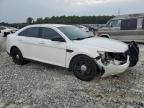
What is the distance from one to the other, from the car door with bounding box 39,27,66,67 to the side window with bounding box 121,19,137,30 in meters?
7.68

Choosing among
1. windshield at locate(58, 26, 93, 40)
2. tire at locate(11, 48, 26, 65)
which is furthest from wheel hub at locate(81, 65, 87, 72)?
tire at locate(11, 48, 26, 65)

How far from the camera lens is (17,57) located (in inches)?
311

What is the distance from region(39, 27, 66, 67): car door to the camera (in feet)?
21.0

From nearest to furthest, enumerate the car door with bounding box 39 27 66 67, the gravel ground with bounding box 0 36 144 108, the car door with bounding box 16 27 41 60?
1. the gravel ground with bounding box 0 36 144 108
2. the car door with bounding box 39 27 66 67
3. the car door with bounding box 16 27 41 60

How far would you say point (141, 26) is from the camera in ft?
43.0

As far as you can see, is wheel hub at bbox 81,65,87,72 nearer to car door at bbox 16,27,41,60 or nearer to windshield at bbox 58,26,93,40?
windshield at bbox 58,26,93,40

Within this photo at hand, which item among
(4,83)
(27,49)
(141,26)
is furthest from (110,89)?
(141,26)

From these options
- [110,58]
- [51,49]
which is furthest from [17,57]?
[110,58]

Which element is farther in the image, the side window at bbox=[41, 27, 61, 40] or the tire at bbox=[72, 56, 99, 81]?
the side window at bbox=[41, 27, 61, 40]

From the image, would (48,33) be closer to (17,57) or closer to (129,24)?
(17,57)

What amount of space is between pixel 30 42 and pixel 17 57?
0.99m

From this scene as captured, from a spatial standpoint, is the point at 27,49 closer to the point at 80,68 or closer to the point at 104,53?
the point at 80,68

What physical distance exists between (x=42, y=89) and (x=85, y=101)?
1.26 metres

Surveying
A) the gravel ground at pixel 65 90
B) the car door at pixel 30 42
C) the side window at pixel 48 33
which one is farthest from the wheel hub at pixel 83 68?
the car door at pixel 30 42
